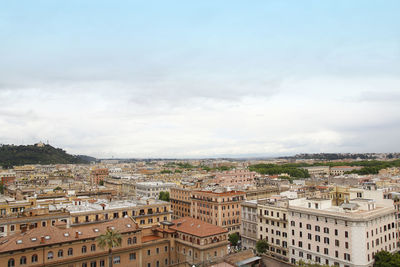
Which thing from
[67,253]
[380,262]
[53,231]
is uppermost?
[53,231]

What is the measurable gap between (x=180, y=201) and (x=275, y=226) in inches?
1874

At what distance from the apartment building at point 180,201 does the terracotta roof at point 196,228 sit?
45908mm

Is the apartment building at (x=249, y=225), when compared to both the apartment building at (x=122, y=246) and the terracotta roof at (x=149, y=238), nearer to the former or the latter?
the apartment building at (x=122, y=246)

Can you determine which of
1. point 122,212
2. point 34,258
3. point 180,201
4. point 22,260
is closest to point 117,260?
point 34,258

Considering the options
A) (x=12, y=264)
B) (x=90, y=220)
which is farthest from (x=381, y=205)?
(x=12, y=264)

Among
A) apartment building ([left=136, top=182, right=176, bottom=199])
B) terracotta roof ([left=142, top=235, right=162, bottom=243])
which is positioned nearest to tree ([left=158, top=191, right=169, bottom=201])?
apartment building ([left=136, top=182, right=176, bottom=199])

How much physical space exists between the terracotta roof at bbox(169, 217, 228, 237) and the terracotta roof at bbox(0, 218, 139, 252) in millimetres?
9881

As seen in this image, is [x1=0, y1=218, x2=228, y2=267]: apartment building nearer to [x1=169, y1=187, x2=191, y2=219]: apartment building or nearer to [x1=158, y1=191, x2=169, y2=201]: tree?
[x1=169, y1=187, x2=191, y2=219]: apartment building

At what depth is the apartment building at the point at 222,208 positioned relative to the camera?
91.8 m

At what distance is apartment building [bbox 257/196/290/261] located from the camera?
72.9 meters

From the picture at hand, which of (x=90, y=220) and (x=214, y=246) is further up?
(x=90, y=220)

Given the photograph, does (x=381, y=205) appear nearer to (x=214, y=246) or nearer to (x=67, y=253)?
(x=214, y=246)

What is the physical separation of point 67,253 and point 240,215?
2194 inches

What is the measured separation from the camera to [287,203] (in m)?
75.2
